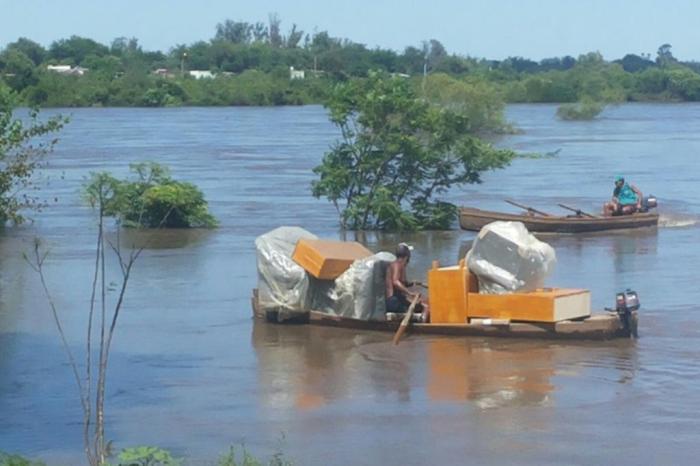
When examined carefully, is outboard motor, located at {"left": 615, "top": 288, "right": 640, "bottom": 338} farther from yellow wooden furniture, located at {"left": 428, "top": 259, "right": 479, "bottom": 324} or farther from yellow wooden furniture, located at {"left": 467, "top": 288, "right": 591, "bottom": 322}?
yellow wooden furniture, located at {"left": 428, "top": 259, "right": 479, "bottom": 324}

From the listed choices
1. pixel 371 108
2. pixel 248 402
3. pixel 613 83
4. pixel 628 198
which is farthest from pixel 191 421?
pixel 613 83

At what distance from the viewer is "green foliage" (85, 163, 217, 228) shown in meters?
30.7

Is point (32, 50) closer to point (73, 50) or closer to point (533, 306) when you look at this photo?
point (73, 50)

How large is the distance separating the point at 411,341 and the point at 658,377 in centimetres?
309

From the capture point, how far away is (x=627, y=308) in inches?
687

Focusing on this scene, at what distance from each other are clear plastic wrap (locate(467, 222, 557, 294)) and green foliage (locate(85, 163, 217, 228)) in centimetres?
1355

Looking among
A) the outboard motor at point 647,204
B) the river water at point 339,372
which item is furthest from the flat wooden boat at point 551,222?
the outboard motor at point 647,204

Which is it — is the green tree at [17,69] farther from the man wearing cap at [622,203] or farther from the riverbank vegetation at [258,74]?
the man wearing cap at [622,203]

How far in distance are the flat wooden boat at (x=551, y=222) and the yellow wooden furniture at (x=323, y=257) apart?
10.9 metres

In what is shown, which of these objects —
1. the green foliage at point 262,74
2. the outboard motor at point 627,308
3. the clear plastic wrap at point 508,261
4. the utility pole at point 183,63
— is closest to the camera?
the outboard motor at point 627,308

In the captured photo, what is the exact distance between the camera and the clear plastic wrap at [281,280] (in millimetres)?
18766

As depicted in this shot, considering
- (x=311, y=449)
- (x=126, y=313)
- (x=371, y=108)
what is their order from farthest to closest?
(x=371, y=108), (x=126, y=313), (x=311, y=449)

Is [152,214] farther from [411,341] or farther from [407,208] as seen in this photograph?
[411,341]

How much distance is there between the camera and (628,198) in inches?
1249
